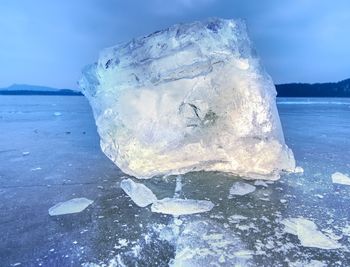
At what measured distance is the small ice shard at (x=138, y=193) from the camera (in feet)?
10.3

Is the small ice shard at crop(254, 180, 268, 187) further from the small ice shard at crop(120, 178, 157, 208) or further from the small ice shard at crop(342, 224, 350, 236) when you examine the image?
the small ice shard at crop(120, 178, 157, 208)

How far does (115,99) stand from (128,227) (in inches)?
99.6

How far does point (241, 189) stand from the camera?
351 centimetres

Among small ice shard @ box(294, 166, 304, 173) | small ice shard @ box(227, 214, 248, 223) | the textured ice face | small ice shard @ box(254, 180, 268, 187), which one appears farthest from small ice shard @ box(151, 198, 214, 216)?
small ice shard @ box(294, 166, 304, 173)

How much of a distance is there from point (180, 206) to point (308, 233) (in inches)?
47.5

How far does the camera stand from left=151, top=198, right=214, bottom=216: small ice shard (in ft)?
9.39

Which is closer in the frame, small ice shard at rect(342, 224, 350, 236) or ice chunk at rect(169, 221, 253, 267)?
ice chunk at rect(169, 221, 253, 267)

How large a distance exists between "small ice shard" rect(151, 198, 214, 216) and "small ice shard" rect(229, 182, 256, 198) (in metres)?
0.46

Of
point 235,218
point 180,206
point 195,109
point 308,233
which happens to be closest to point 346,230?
point 308,233

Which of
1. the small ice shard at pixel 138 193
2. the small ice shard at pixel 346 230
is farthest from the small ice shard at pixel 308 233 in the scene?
the small ice shard at pixel 138 193

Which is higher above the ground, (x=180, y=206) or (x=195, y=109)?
(x=195, y=109)

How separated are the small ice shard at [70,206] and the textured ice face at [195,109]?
3.89 ft

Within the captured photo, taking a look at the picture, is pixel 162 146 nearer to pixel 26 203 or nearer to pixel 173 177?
pixel 173 177

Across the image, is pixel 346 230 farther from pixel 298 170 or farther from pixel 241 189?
pixel 298 170
